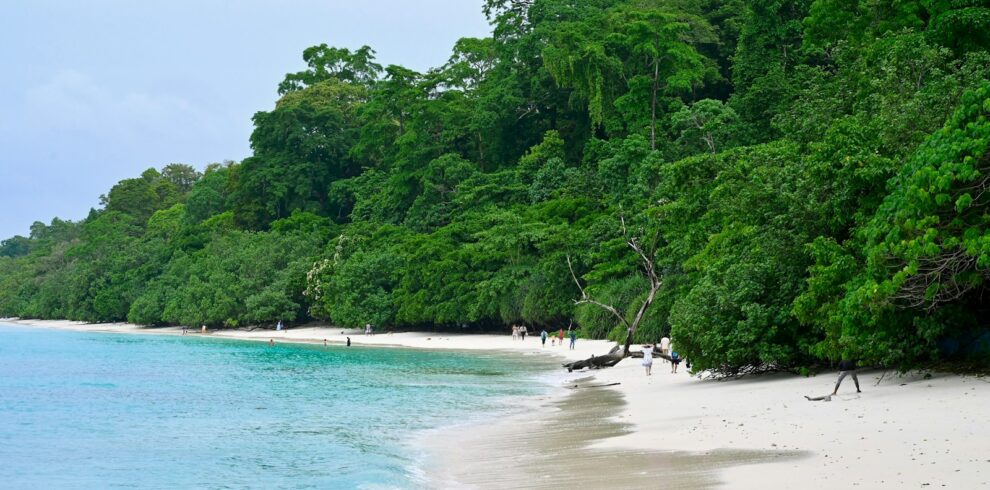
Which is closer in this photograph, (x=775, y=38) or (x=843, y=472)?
(x=843, y=472)

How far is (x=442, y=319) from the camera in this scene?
165ft

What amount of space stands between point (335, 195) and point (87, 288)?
95.4 ft

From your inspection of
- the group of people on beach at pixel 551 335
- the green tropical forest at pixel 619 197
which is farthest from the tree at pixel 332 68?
the group of people on beach at pixel 551 335

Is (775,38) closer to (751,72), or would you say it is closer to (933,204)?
(751,72)

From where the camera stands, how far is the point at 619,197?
46000 millimetres

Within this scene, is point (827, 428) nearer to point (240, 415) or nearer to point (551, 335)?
point (240, 415)

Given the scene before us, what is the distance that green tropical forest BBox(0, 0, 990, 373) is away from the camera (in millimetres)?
14859

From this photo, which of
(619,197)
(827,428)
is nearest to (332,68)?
(619,197)

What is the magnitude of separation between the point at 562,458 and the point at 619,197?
34314mm

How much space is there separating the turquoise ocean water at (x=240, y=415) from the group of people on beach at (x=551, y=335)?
3.49m

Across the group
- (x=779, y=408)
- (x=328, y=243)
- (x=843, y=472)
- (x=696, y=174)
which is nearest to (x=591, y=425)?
(x=779, y=408)

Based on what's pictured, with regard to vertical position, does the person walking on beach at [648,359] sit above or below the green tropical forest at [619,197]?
below

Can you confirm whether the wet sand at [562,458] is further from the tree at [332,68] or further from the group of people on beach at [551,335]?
the tree at [332,68]

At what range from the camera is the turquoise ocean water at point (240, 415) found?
47.0ft
